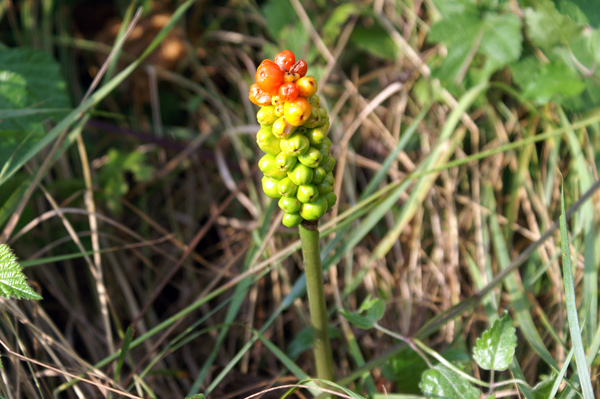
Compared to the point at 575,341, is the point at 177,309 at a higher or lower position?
lower

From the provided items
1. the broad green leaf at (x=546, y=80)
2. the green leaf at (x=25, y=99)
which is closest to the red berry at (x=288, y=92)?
the green leaf at (x=25, y=99)

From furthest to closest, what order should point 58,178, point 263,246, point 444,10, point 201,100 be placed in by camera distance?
point 201,100
point 58,178
point 444,10
point 263,246

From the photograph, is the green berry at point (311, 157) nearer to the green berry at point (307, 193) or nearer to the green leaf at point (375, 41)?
the green berry at point (307, 193)

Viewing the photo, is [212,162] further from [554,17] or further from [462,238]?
[554,17]

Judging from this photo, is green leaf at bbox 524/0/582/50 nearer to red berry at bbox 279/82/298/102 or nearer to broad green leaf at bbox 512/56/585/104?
broad green leaf at bbox 512/56/585/104

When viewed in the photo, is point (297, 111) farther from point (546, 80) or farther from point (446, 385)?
point (546, 80)

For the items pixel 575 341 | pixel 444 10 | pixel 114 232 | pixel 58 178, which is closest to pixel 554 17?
pixel 444 10

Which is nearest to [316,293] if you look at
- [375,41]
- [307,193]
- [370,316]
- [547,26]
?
[370,316]

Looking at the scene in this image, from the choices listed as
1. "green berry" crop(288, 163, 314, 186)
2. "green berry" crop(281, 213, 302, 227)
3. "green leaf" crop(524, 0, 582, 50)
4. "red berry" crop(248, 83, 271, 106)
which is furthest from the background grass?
"red berry" crop(248, 83, 271, 106)

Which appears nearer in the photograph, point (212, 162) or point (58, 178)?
point (58, 178)
